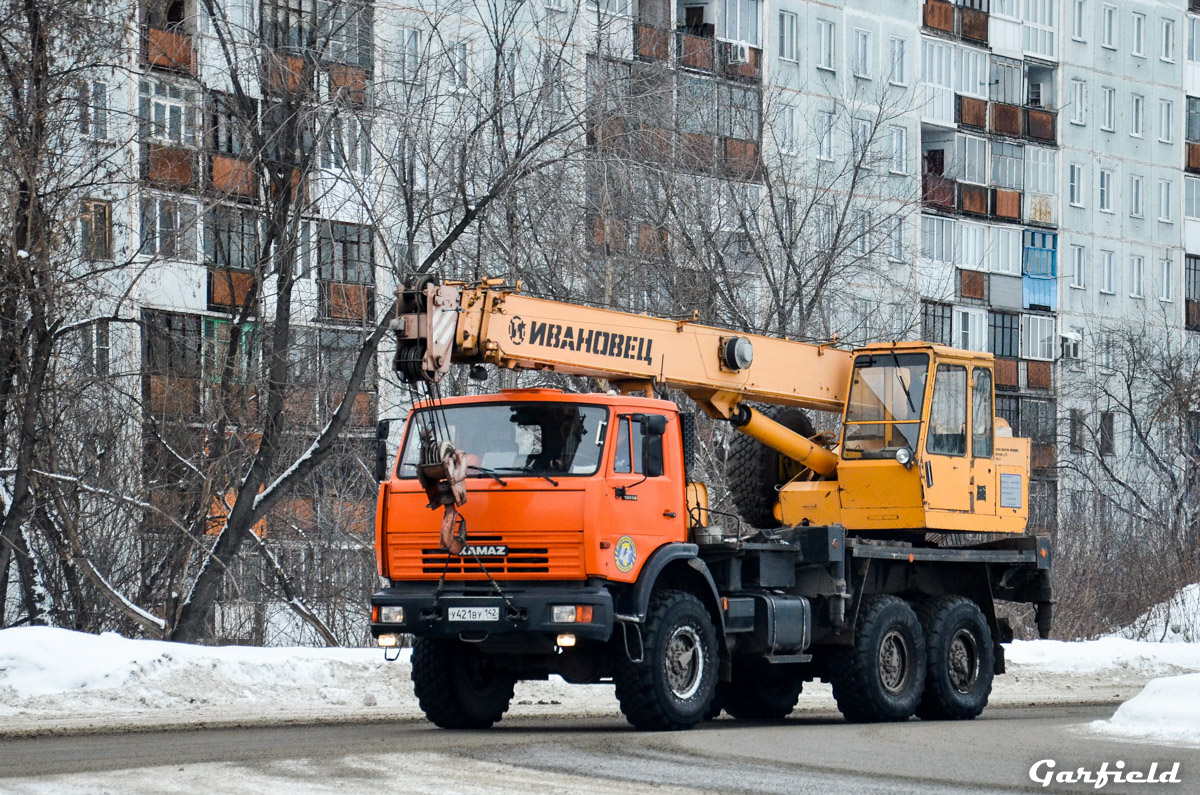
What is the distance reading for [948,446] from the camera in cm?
2031

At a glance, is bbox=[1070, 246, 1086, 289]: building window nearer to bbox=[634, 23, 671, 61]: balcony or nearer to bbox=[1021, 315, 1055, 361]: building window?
bbox=[1021, 315, 1055, 361]: building window

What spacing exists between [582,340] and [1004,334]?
45.9 m

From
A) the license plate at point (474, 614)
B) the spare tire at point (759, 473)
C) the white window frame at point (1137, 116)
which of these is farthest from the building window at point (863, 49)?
the license plate at point (474, 614)

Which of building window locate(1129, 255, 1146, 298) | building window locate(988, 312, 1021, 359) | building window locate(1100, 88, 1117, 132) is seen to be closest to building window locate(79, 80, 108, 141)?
building window locate(988, 312, 1021, 359)

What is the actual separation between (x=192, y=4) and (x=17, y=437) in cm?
590

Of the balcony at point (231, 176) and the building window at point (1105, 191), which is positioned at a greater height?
the building window at point (1105, 191)

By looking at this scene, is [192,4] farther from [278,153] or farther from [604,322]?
[604,322]

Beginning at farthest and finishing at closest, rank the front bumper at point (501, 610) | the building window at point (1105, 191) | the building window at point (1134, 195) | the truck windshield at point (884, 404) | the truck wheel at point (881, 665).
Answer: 1. the building window at point (1134, 195)
2. the building window at point (1105, 191)
3. the truck windshield at point (884, 404)
4. the truck wheel at point (881, 665)
5. the front bumper at point (501, 610)

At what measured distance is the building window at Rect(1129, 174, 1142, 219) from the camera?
220 ft

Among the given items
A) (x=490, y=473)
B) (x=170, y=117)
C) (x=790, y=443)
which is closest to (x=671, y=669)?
(x=490, y=473)

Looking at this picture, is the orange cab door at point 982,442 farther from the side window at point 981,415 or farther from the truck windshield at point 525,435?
the truck windshield at point 525,435

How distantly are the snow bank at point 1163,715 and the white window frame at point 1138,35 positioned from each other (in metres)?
53.4

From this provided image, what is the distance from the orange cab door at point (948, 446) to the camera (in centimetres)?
2002

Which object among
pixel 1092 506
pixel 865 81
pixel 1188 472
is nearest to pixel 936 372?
pixel 1092 506
